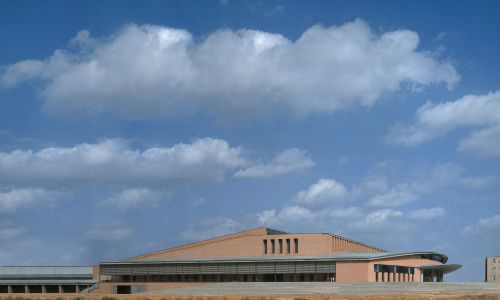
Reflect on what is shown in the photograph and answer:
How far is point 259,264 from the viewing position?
10288 cm

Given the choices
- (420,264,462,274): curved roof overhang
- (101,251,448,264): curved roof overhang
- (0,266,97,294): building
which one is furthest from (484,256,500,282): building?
(0,266,97,294): building

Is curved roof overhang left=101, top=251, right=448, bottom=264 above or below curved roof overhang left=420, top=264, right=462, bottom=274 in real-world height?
above

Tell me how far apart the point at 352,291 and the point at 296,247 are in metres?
33.7

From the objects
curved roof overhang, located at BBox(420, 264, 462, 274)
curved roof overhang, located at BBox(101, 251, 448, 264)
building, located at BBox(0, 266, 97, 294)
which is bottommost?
building, located at BBox(0, 266, 97, 294)

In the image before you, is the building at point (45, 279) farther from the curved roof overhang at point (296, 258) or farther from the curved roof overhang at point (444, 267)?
the curved roof overhang at point (444, 267)

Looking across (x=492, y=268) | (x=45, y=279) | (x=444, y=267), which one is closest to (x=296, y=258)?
(x=444, y=267)

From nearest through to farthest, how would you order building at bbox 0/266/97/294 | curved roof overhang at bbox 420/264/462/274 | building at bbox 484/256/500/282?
curved roof overhang at bbox 420/264/462/274, building at bbox 0/266/97/294, building at bbox 484/256/500/282

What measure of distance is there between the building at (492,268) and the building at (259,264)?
64013mm

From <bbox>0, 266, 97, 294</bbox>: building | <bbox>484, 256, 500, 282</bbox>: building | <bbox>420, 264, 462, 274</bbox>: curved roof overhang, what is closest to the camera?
<bbox>420, 264, 462, 274</bbox>: curved roof overhang

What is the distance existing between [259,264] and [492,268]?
103 m

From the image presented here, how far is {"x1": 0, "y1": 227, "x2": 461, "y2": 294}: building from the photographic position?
3871 inches

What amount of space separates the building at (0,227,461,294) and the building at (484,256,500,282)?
64.0m

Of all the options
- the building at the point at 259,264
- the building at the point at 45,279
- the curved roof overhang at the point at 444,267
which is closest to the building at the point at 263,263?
the building at the point at 259,264

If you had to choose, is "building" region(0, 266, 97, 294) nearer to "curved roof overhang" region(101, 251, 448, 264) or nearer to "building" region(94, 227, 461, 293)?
"building" region(94, 227, 461, 293)
